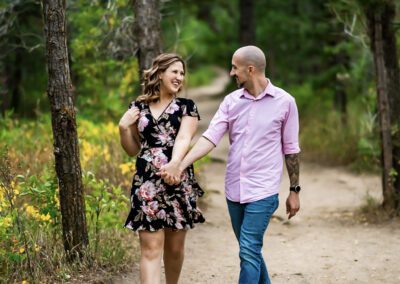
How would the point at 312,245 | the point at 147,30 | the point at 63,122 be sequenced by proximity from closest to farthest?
the point at 63,122 < the point at 312,245 < the point at 147,30

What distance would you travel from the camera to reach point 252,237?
457 centimetres

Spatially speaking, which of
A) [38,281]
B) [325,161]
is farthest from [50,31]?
[325,161]

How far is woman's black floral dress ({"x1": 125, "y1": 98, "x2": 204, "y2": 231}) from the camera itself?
4.62m

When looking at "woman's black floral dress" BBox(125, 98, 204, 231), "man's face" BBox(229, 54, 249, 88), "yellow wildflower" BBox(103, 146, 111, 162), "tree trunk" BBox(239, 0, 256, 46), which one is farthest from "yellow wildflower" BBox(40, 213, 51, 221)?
"tree trunk" BBox(239, 0, 256, 46)

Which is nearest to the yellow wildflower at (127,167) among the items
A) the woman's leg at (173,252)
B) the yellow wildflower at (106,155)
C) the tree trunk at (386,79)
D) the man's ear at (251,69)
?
the yellow wildflower at (106,155)

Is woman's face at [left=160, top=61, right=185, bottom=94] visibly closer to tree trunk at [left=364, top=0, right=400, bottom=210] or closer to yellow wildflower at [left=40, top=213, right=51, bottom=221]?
yellow wildflower at [left=40, top=213, right=51, bottom=221]

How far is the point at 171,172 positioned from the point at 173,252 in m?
0.70

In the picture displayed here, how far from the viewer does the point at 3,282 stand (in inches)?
196

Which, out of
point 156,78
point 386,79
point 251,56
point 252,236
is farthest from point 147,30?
point 252,236

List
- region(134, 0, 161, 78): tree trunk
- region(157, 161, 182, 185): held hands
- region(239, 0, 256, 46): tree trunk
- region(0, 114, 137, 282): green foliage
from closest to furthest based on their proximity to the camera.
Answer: region(157, 161, 182, 185): held hands, region(0, 114, 137, 282): green foliage, region(134, 0, 161, 78): tree trunk, region(239, 0, 256, 46): tree trunk

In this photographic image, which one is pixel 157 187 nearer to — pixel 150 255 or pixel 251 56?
pixel 150 255

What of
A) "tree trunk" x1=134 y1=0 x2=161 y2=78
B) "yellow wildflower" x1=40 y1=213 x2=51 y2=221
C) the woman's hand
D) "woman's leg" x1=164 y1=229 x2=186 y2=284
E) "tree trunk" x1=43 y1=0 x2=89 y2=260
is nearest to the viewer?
the woman's hand

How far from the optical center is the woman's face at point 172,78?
15.5 ft

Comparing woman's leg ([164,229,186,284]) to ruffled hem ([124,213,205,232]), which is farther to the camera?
woman's leg ([164,229,186,284])
